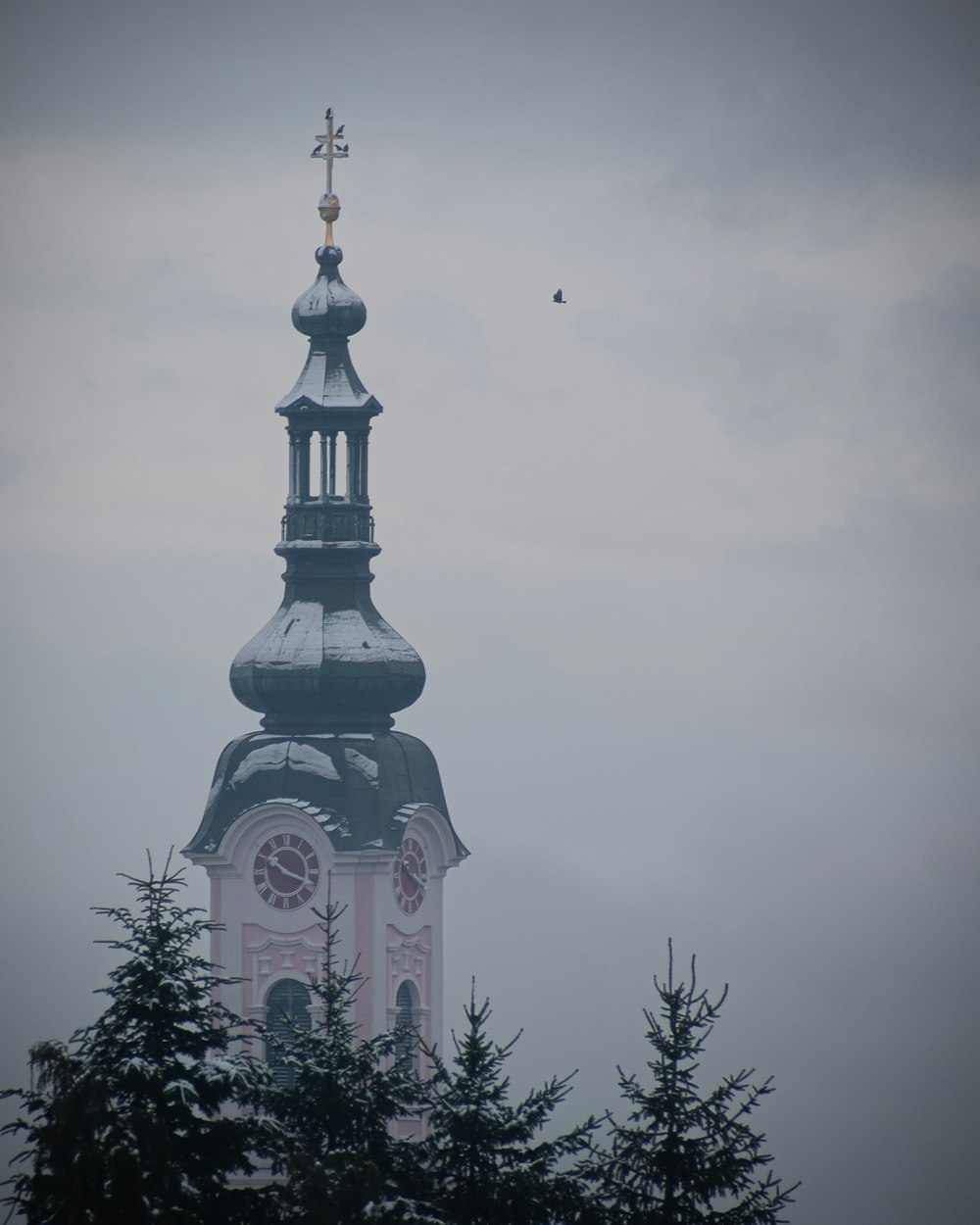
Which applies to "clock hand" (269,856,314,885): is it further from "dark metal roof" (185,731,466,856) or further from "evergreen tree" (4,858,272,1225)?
"evergreen tree" (4,858,272,1225)

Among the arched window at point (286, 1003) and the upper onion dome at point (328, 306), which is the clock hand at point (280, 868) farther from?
the upper onion dome at point (328, 306)

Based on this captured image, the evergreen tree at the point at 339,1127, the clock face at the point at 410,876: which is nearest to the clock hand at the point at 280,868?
the clock face at the point at 410,876

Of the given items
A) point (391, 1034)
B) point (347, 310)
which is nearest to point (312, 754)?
point (347, 310)

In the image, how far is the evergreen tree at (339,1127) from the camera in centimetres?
4350

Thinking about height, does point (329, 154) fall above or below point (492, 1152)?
above

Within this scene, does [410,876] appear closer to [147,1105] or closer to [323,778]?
[323,778]

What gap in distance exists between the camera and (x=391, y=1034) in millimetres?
49125

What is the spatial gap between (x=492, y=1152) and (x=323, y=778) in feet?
62.9

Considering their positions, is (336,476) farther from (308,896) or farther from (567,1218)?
(567,1218)

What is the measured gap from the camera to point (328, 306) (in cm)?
6656

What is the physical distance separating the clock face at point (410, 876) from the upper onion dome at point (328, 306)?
898cm

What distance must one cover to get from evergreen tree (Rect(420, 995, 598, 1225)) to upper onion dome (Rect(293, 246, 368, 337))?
22.4 m

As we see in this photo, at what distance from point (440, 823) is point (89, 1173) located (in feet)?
78.7

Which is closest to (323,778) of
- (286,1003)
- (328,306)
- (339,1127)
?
(286,1003)
